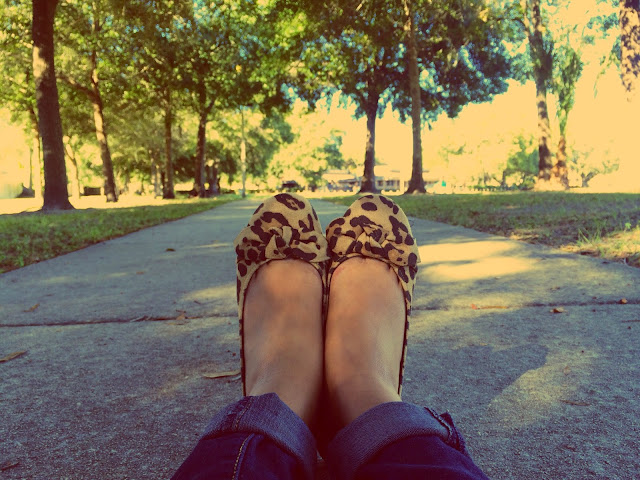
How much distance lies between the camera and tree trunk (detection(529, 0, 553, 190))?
1714cm

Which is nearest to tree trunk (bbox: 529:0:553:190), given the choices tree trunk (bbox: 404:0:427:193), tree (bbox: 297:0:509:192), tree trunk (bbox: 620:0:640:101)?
tree (bbox: 297:0:509:192)

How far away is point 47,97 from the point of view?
9680 mm

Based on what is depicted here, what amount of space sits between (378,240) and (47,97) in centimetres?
1007

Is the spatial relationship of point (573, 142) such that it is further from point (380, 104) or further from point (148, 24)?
point (148, 24)

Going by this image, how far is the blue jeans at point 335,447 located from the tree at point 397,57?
1311 cm

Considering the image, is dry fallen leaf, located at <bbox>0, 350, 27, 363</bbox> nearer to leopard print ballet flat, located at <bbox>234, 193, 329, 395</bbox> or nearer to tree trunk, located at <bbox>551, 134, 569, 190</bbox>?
leopard print ballet flat, located at <bbox>234, 193, 329, 395</bbox>

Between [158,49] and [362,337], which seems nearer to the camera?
[362,337]

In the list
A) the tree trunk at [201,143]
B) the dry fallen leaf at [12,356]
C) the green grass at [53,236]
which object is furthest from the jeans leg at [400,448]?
the tree trunk at [201,143]

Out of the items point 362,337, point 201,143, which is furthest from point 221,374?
point 201,143

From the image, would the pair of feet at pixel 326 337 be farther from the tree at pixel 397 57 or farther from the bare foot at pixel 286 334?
the tree at pixel 397 57

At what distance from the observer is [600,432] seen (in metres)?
1.17

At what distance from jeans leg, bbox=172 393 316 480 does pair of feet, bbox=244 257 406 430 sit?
0.18 m

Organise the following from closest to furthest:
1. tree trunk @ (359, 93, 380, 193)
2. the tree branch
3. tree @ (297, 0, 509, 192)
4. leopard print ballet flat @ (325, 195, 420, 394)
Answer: leopard print ballet flat @ (325, 195, 420, 394), tree @ (297, 0, 509, 192), the tree branch, tree trunk @ (359, 93, 380, 193)

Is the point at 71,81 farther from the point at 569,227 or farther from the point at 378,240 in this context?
the point at 378,240
